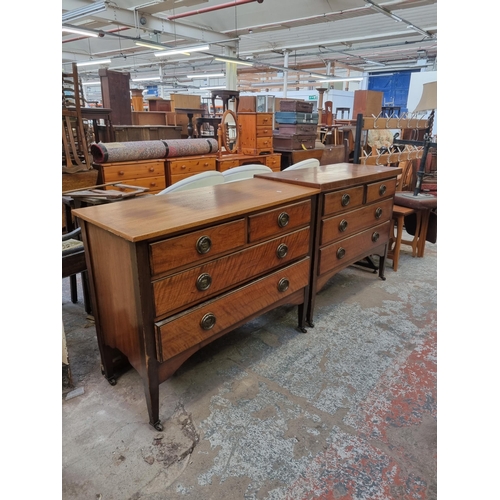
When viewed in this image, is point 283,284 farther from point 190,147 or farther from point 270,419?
point 190,147

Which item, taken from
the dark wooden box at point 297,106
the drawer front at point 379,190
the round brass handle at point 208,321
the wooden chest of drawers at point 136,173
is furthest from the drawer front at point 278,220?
the dark wooden box at point 297,106

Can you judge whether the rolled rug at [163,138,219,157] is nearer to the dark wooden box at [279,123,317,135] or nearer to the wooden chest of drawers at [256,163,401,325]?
the dark wooden box at [279,123,317,135]

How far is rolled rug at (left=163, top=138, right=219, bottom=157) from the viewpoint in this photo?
15.7ft

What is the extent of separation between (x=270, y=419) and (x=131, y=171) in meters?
3.54

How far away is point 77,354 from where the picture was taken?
216 cm

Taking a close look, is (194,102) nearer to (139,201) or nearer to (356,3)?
(356,3)

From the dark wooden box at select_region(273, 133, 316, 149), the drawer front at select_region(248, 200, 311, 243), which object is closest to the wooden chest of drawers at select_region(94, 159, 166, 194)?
the dark wooden box at select_region(273, 133, 316, 149)

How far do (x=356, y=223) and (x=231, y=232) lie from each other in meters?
1.21

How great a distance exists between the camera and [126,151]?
4344mm

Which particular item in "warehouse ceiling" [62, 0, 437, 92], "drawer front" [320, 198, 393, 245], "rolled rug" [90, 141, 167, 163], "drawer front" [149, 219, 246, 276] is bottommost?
"drawer front" [320, 198, 393, 245]

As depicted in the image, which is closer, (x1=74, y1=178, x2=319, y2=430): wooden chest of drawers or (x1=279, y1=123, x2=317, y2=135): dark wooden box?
(x1=74, y1=178, x2=319, y2=430): wooden chest of drawers

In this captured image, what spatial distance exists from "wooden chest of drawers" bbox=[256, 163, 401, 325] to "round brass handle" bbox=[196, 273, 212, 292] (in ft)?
2.90

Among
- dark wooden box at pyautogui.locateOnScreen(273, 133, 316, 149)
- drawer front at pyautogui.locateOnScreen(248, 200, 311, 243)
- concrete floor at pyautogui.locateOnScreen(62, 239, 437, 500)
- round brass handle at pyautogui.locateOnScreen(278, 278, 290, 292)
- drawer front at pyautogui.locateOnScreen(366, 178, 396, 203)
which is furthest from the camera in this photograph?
dark wooden box at pyautogui.locateOnScreen(273, 133, 316, 149)

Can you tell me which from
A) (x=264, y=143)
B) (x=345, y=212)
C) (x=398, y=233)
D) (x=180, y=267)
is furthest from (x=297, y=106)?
(x=180, y=267)
